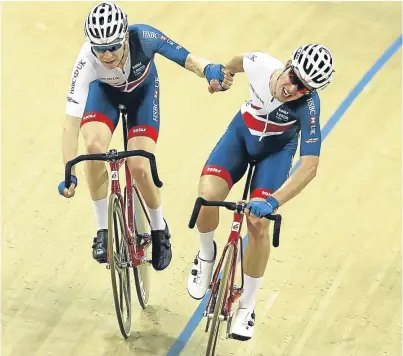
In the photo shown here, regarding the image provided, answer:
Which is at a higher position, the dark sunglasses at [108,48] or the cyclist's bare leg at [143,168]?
the dark sunglasses at [108,48]

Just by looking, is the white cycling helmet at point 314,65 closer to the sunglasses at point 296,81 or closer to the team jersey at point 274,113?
the sunglasses at point 296,81

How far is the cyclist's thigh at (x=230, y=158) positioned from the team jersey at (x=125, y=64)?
1.51 ft

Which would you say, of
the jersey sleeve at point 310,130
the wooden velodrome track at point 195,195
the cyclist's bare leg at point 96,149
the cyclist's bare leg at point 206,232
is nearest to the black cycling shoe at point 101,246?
the cyclist's bare leg at point 96,149

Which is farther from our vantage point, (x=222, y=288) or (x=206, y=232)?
(x=206, y=232)

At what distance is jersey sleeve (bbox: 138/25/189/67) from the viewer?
527 centimetres

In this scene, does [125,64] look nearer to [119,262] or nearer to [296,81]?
[296,81]

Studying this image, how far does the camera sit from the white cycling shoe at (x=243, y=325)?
5.41 m

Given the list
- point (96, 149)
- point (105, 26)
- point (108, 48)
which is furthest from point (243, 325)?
point (105, 26)

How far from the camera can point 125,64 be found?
530 cm

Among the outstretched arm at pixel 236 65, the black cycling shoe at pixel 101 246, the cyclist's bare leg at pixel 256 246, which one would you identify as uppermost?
the outstretched arm at pixel 236 65

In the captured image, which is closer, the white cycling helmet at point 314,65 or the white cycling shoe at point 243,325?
the white cycling helmet at point 314,65

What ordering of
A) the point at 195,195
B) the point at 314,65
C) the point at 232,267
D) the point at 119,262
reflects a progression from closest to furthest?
the point at 314,65
the point at 232,267
the point at 119,262
the point at 195,195

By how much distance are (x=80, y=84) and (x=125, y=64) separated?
0.26 metres

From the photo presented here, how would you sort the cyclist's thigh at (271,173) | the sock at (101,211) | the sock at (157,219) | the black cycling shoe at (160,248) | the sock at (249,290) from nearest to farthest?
the cyclist's thigh at (271,173)
the sock at (249,290)
the sock at (101,211)
the sock at (157,219)
the black cycling shoe at (160,248)
